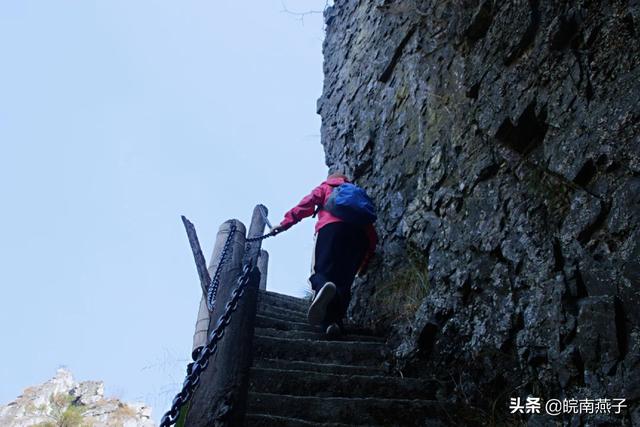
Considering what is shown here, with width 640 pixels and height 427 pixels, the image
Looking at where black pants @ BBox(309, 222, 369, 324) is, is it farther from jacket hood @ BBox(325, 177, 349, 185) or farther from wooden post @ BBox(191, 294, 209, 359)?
wooden post @ BBox(191, 294, 209, 359)

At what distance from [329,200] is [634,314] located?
8.24 feet

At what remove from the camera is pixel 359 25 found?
718 cm

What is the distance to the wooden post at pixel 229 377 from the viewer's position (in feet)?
5.63

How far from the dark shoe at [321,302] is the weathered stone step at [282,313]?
741mm

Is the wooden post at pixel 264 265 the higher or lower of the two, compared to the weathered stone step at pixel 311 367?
higher

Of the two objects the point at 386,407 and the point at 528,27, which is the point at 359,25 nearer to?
the point at 528,27

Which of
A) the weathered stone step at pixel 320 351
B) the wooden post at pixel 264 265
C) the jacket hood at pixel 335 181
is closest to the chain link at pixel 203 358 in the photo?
the weathered stone step at pixel 320 351

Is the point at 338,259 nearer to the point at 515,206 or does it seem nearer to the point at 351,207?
the point at 351,207

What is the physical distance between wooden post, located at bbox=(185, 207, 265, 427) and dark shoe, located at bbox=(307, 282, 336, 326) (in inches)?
62.8

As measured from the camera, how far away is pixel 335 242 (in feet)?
13.4

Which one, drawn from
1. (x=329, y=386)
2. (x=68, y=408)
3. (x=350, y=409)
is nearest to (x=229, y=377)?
(x=350, y=409)

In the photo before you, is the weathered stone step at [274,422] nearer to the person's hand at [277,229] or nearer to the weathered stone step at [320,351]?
the weathered stone step at [320,351]

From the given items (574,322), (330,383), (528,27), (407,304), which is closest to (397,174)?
(407,304)

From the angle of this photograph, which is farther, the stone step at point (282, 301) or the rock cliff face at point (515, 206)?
the stone step at point (282, 301)
